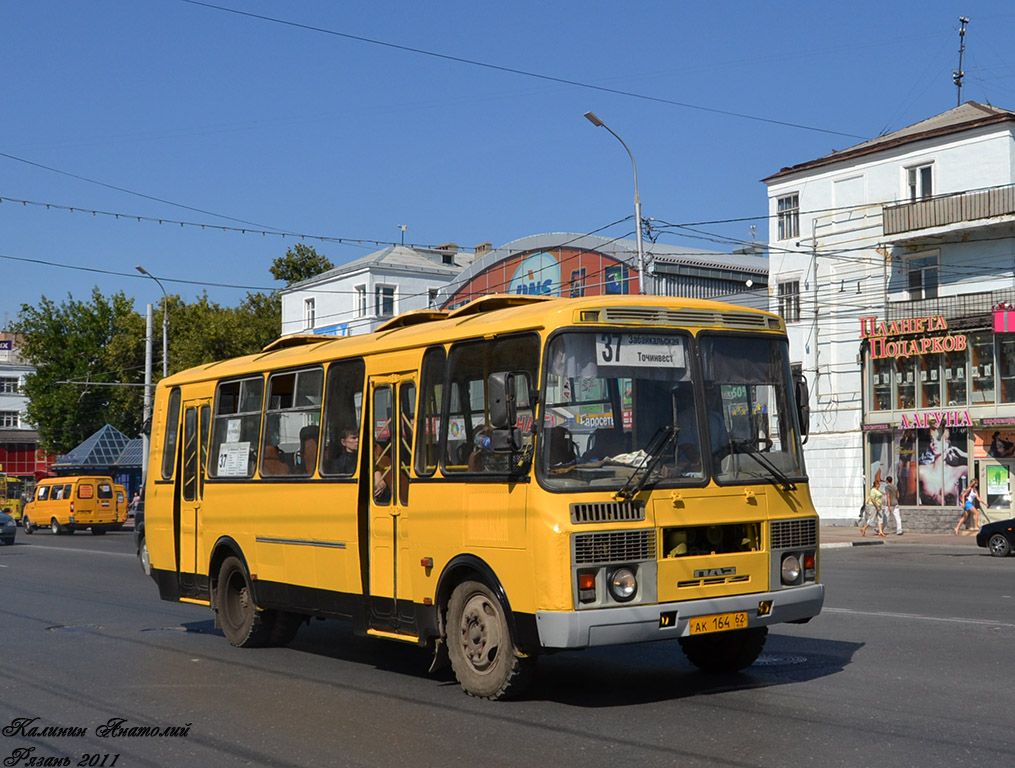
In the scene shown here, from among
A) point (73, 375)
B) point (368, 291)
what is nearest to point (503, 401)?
point (368, 291)

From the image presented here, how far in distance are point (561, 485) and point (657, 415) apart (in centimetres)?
89

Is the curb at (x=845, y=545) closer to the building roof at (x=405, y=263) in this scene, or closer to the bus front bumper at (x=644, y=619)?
the bus front bumper at (x=644, y=619)

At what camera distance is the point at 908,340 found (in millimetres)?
38969

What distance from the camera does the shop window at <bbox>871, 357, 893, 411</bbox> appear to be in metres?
40.0

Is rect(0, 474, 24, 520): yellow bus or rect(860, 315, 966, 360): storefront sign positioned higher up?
rect(860, 315, 966, 360): storefront sign

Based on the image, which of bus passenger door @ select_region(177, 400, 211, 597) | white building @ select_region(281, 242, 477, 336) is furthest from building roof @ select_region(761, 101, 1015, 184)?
bus passenger door @ select_region(177, 400, 211, 597)

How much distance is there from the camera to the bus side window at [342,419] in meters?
10.7

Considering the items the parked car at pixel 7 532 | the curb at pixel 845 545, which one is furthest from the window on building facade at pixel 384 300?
the curb at pixel 845 545

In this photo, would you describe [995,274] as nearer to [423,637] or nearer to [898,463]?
[898,463]

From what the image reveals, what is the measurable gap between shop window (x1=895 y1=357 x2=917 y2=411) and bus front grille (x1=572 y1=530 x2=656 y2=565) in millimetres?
32872

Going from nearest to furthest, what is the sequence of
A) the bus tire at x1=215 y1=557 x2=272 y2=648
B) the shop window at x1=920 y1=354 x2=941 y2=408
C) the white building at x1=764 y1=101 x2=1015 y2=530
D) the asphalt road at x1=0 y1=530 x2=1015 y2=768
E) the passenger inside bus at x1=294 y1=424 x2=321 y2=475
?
the asphalt road at x1=0 y1=530 x2=1015 y2=768, the passenger inside bus at x1=294 y1=424 x2=321 y2=475, the bus tire at x1=215 y1=557 x2=272 y2=648, the white building at x1=764 y1=101 x2=1015 y2=530, the shop window at x1=920 y1=354 x2=941 y2=408

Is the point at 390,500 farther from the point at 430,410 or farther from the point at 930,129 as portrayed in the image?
the point at 930,129

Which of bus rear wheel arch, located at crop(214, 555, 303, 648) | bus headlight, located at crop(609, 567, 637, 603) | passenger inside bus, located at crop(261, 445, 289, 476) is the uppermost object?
passenger inside bus, located at crop(261, 445, 289, 476)

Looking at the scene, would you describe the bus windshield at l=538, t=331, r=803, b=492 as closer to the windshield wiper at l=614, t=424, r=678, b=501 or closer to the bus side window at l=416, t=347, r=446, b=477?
the windshield wiper at l=614, t=424, r=678, b=501
